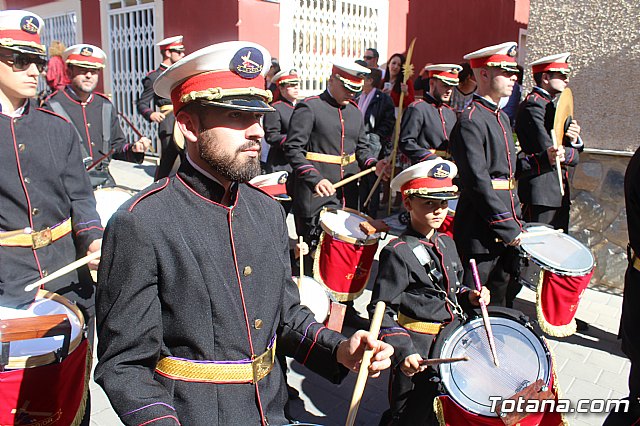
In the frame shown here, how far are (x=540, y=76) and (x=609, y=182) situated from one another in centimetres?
129

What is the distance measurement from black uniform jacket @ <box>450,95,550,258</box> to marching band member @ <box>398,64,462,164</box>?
1.84m

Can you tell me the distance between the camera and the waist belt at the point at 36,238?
262cm

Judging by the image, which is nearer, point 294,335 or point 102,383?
point 102,383

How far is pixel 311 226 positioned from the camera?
16.9 ft

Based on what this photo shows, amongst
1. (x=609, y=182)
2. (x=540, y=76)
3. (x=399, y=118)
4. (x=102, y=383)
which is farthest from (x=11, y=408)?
(x=399, y=118)

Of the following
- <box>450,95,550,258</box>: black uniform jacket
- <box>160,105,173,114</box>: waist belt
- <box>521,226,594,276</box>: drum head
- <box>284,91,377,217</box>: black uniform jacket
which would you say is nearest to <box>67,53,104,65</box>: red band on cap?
<box>160,105,173,114</box>: waist belt

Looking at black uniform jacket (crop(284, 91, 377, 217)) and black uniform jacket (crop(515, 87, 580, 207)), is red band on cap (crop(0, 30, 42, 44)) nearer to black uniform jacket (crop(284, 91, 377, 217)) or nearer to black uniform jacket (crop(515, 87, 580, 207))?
black uniform jacket (crop(284, 91, 377, 217))

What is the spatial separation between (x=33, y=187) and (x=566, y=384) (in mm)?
3547

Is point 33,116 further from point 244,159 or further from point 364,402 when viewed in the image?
point 364,402

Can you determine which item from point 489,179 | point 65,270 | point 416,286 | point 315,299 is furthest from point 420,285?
point 65,270

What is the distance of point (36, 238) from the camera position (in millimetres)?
2678

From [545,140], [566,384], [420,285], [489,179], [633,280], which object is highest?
[545,140]

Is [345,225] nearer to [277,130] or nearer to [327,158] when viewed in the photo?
[327,158]

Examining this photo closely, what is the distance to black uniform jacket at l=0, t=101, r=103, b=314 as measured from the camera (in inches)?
103
